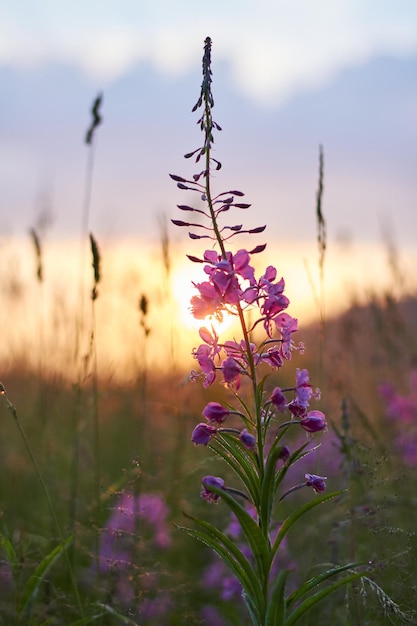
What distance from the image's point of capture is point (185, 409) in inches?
165

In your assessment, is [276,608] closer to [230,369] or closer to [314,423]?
[314,423]

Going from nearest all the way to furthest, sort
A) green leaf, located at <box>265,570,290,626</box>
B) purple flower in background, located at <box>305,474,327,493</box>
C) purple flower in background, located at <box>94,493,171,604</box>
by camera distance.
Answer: green leaf, located at <box>265,570,290,626</box>, purple flower in background, located at <box>305,474,327,493</box>, purple flower in background, located at <box>94,493,171,604</box>

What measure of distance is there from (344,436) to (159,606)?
105cm

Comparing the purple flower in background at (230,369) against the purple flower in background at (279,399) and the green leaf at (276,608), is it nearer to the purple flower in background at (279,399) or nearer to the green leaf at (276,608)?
the purple flower in background at (279,399)

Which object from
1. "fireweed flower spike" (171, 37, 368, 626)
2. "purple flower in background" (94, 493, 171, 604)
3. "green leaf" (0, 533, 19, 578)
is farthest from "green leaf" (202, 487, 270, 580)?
"purple flower in background" (94, 493, 171, 604)

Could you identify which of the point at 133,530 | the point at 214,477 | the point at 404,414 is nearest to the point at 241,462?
the point at 214,477

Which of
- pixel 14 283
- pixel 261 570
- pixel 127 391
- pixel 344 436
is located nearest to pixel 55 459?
pixel 127 391

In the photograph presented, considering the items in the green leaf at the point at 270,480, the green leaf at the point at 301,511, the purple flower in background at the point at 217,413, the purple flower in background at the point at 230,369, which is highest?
the purple flower in background at the point at 230,369

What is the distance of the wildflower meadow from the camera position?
184 centimetres

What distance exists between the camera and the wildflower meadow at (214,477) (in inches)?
72.6

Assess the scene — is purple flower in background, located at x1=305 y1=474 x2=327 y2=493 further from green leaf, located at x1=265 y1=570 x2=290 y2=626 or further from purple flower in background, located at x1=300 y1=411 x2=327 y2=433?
green leaf, located at x1=265 y1=570 x2=290 y2=626

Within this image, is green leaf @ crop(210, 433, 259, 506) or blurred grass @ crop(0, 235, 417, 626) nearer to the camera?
green leaf @ crop(210, 433, 259, 506)

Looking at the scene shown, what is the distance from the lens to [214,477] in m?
1.82

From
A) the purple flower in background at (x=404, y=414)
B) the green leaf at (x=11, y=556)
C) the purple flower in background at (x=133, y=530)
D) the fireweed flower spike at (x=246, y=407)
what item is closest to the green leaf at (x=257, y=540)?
the fireweed flower spike at (x=246, y=407)
